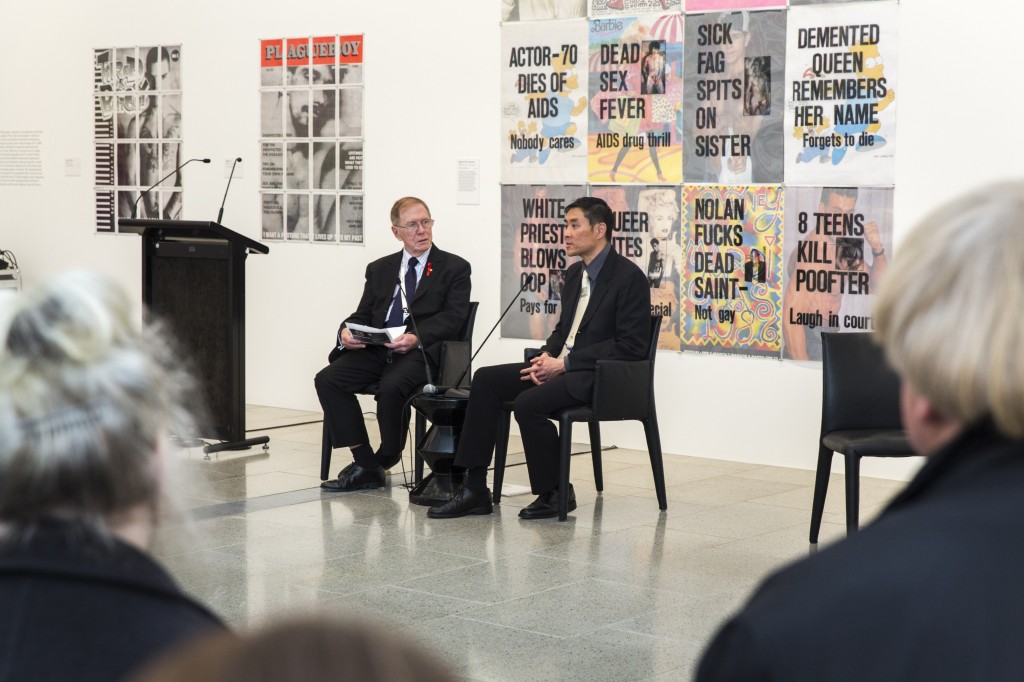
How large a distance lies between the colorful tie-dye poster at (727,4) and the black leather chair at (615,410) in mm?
1897

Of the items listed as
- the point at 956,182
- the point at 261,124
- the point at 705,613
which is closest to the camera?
the point at 705,613

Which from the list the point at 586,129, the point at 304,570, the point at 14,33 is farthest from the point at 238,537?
the point at 14,33

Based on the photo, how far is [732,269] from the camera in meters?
7.09

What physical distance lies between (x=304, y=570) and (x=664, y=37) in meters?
3.69

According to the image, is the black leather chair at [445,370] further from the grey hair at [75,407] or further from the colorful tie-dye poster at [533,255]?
the grey hair at [75,407]

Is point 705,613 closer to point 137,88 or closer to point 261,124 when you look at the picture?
point 261,124

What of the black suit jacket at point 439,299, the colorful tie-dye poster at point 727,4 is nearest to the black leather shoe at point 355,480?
the black suit jacket at point 439,299

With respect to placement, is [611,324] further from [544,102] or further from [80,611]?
[80,611]

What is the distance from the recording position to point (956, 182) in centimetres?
642

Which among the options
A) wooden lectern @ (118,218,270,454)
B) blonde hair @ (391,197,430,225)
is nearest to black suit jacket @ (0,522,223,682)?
blonde hair @ (391,197,430,225)

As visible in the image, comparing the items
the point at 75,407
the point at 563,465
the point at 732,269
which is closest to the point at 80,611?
the point at 75,407

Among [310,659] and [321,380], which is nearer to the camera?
[310,659]

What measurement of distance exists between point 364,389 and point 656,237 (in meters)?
1.82

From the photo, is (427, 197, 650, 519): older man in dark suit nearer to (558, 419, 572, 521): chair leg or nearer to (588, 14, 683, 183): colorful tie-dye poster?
(558, 419, 572, 521): chair leg
